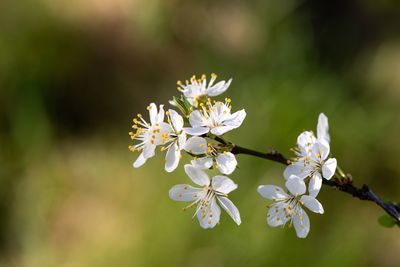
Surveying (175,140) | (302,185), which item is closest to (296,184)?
(302,185)

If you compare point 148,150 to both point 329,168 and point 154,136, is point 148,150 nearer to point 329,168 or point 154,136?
point 154,136

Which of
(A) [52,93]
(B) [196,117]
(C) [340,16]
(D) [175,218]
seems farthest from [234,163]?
(C) [340,16]

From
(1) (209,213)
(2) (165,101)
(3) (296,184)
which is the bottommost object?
(2) (165,101)

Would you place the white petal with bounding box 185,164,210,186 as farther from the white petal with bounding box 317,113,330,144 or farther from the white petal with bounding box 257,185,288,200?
the white petal with bounding box 317,113,330,144

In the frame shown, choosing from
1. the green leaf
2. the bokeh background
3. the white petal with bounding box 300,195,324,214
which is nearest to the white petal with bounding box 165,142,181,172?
the white petal with bounding box 300,195,324,214

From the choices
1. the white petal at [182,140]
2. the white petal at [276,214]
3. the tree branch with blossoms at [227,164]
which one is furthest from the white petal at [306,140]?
the white petal at [182,140]

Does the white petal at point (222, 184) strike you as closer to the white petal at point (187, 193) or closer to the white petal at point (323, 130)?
the white petal at point (187, 193)

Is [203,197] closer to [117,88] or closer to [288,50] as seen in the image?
[288,50]

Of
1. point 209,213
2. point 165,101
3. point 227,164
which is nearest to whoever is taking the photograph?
point 227,164
